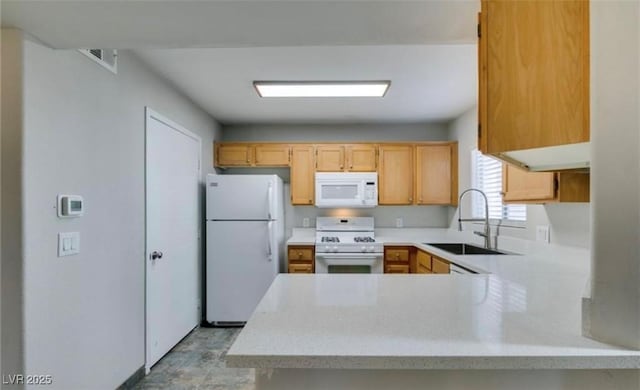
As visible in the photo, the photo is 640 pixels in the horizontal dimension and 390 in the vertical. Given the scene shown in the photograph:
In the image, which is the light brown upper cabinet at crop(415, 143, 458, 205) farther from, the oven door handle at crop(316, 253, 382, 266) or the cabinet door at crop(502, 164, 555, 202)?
the cabinet door at crop(502, 164, 555, 202)

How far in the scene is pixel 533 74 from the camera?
44.5 inches

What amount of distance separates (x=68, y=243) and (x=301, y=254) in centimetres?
239

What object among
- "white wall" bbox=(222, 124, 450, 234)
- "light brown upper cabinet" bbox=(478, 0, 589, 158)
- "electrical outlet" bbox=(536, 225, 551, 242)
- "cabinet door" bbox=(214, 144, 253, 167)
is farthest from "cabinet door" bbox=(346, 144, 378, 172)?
"light brown upper cabinet" bbox=(478, 0, 589, 158)

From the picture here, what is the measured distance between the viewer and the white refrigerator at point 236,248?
11.4 ft

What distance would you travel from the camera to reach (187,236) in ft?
10.5

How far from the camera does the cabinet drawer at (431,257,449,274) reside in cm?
269

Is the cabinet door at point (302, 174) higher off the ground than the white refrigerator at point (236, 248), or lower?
higher

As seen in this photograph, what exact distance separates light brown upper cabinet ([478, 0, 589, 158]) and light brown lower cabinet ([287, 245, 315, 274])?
2.71 m

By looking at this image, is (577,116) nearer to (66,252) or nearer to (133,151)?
(66,252)

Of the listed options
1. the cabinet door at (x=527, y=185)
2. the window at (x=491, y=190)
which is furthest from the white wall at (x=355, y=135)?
the cabinet door at (x=527, y=185)

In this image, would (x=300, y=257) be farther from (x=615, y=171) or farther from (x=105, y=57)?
(x=615, y=171)

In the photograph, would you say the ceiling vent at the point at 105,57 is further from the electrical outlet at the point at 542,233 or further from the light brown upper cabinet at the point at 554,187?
the electrical outlet at the point at 542,233

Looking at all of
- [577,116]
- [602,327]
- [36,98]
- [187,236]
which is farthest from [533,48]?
[187,236]

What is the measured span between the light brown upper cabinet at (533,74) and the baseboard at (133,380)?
259cm
